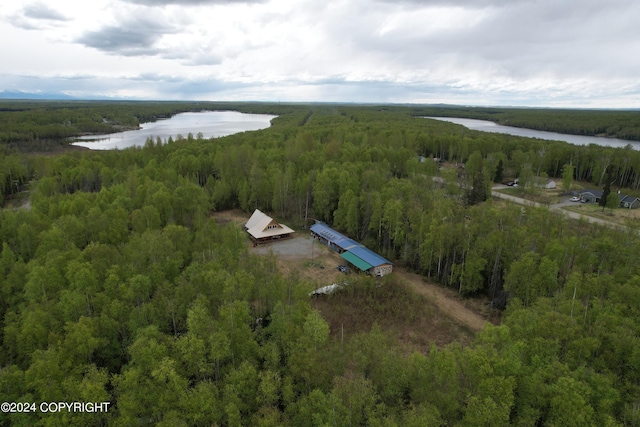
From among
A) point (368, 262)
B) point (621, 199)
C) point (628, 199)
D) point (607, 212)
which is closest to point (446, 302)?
point (368, 262)

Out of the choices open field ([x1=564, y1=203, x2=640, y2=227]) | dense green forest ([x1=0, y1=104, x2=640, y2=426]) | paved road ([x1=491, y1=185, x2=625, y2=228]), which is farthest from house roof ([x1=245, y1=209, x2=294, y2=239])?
open field ([x1=564, y1=203, x2=640, y2=227])

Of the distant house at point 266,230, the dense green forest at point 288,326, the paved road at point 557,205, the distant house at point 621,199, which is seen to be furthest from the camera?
the distant house at point 621,199

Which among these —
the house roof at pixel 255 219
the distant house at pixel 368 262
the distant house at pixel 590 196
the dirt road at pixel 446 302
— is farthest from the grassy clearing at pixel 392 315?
the distant house at pixel 590 196

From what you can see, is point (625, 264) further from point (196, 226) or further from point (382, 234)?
point (196, 226)

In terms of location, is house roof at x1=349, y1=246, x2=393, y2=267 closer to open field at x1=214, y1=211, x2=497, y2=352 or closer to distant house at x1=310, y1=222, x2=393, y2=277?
distant house at x1=310, y1=222, x2=393, y2=277

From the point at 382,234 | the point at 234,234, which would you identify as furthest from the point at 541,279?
the point at 234,234

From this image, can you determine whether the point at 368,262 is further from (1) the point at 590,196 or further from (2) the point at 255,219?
(1) the point at 590,196

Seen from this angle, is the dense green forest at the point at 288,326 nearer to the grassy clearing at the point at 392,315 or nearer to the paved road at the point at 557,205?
the grassy clearing at the point at 392,315

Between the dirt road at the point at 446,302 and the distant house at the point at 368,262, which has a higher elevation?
the distant house at the point at 368,262
